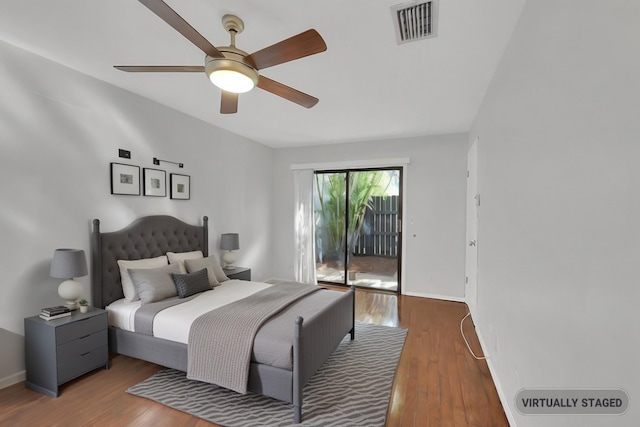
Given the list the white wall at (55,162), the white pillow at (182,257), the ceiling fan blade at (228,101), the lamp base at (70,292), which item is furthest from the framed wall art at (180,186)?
the ceiling fan blade at (228,101)

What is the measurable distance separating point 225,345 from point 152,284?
1.17m

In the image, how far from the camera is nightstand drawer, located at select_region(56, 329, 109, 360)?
2186 mm

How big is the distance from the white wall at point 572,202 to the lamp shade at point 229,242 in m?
3.38

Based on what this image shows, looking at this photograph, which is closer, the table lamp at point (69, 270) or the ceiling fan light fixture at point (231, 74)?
the ceiling fan light fixture at point (231, 74)

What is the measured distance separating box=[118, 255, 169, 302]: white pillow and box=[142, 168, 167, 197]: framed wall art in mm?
781

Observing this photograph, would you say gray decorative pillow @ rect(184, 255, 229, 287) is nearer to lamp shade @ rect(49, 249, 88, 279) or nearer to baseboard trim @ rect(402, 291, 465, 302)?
lamp shade @ rect(49, 249, 88, 279)

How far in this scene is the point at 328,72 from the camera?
2551mm

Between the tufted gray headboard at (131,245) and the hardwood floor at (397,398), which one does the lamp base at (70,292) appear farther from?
the hardwood floor at (397,398)

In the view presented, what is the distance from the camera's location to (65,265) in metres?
2.31

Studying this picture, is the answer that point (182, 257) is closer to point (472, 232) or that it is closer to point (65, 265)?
point (65, 265)

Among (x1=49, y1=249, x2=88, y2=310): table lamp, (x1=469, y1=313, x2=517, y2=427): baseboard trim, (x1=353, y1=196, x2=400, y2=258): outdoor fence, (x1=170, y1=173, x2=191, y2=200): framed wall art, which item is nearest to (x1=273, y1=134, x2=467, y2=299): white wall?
(x1=353, y1=196, x2=400, y2=258): outdoor fence

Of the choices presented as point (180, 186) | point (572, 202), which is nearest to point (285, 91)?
point (572, 202)

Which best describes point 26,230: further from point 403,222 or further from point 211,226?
point 403,222

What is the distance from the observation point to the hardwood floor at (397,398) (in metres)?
1.94
